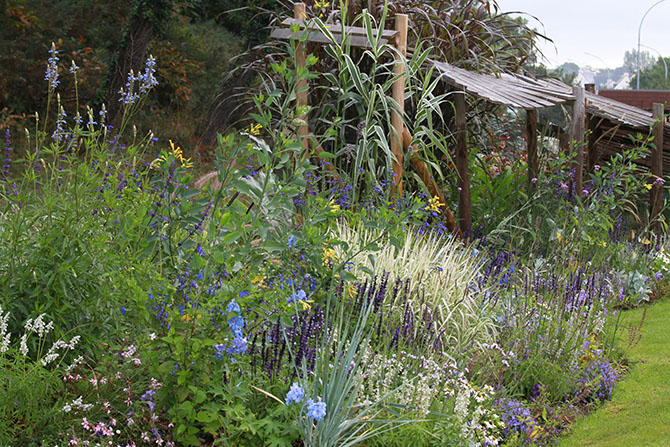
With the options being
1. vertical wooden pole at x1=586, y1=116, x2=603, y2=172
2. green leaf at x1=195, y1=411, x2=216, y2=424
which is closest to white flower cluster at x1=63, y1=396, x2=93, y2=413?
green leaf at x1=195, y1=411, x2=216, y2=424

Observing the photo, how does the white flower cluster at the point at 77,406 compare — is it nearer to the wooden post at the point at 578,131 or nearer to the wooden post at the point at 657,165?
the wooden post at the point at 578,131

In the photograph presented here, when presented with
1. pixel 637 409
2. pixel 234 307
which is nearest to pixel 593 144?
pixel 637 409

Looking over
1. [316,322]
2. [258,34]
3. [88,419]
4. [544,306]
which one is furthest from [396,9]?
[258,34]

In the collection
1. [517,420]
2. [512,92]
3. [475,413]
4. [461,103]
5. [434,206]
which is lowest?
[517,420]

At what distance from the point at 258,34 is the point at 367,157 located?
333 inches

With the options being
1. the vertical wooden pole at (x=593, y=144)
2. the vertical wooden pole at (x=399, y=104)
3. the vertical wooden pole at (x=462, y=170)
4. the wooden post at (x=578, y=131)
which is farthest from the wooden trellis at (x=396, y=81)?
the vertical wooden pole at (x=593, y=144)

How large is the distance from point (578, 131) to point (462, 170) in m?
1.84

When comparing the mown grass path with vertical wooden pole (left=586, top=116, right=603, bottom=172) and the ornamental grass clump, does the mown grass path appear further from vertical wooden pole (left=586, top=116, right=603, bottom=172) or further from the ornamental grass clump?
vertical wooden pole (left=586, top=116, right=603, bottom=172)

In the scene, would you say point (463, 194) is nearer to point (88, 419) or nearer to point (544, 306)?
point (544, 306)

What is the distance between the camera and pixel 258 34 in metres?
12.9

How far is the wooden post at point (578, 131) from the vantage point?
7.10m

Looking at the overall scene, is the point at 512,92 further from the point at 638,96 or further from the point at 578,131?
the point at 638,96

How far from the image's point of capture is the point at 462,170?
627 cm

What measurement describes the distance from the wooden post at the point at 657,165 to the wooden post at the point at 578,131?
3.51 ft
